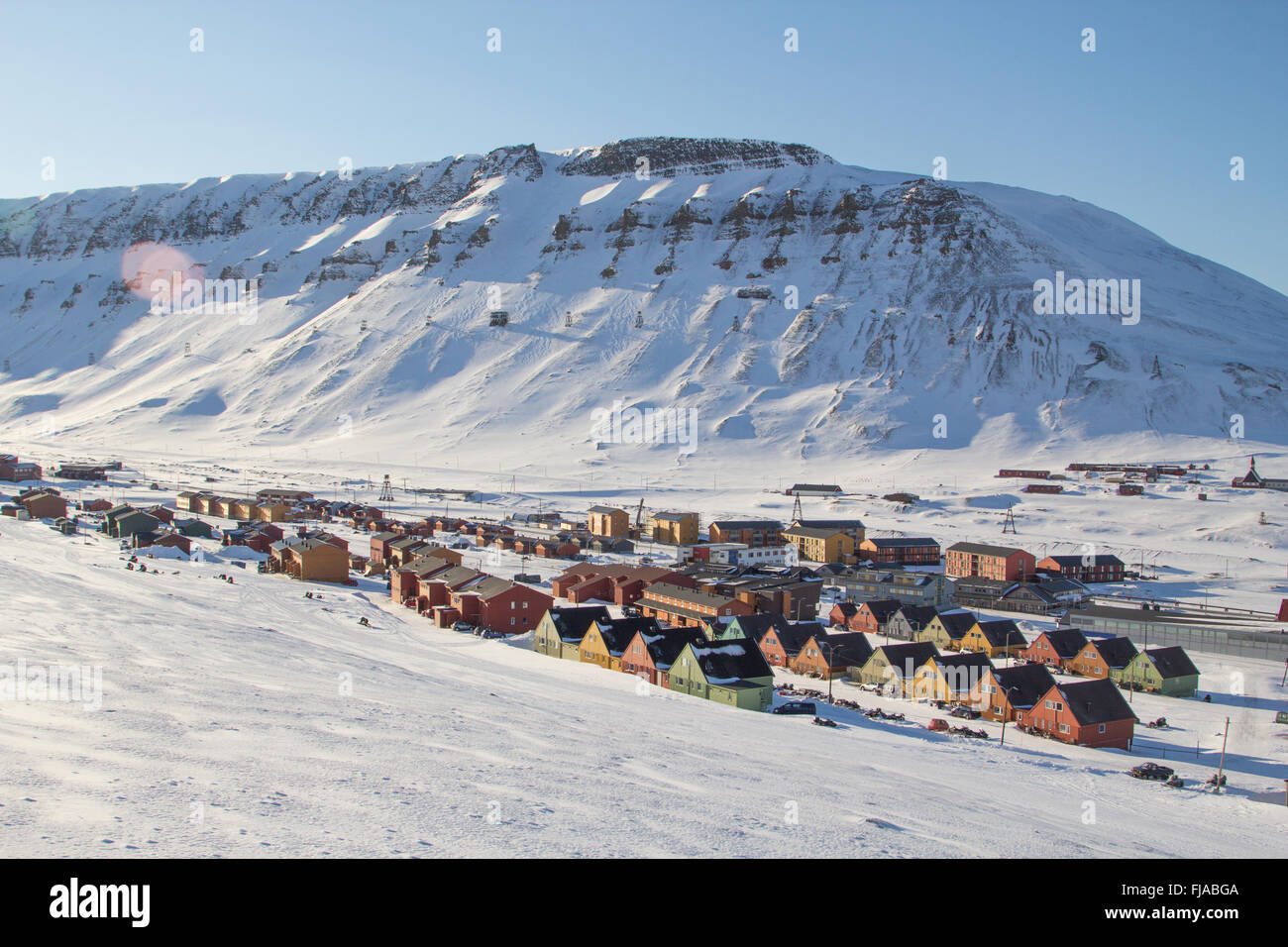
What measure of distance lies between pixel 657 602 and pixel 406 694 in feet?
67.8

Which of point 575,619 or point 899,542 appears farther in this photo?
point 899,542

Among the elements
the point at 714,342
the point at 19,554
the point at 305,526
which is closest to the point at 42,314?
the point at 714,342

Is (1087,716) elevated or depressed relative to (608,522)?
depressed

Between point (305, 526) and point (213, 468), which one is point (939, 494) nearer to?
point (305, 526)

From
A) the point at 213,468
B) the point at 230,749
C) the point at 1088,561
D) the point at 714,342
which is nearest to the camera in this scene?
the point at 230,749

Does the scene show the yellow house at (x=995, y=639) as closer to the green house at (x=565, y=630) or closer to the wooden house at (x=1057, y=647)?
the wooden house at (x=1057, y=647)

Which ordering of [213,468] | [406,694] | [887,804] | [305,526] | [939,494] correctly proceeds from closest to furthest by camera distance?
[887,804] → [406,694] → [305,526] → [939,494] → [213,468]

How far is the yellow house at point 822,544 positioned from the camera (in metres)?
56.5

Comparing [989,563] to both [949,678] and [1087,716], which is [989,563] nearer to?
[949,678]

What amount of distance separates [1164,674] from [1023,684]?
7.10m

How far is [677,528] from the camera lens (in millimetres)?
61531

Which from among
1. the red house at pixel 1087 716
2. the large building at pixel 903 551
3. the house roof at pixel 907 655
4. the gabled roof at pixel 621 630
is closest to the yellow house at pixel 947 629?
the house roof at pixel 907 655

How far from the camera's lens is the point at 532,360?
416 ft

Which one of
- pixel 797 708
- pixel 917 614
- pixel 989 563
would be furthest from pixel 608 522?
pixel 797 708
